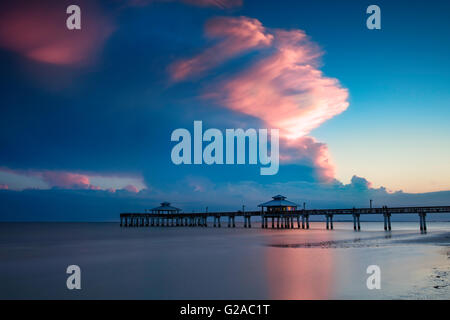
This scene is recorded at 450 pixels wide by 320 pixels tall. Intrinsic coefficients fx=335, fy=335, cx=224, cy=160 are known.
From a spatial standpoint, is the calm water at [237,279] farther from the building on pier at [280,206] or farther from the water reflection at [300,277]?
the building on pier at [280,206]

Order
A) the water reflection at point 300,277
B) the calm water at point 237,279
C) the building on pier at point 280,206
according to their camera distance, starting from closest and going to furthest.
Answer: the calm water at point 237,279, the water reflection at point 300,277, the building on pier at point 280,206

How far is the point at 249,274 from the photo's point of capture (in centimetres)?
1714

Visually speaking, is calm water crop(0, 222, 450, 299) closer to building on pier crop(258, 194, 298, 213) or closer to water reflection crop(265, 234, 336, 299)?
water reflection crop(265, 234, 336, 299)

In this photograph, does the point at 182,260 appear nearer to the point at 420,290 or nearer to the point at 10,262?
the point at 10,262

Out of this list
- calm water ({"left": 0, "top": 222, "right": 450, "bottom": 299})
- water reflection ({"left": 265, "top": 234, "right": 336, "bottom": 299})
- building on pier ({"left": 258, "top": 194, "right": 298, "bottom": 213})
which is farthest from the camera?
building on pier ({"left": 258, "top": 194, "right": 298, "bottom": 213})

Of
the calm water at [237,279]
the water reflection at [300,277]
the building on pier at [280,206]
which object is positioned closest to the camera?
the calm water at [237,279]

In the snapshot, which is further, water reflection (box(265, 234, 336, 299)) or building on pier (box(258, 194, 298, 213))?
building on pier (box(258, 194, 298, 213))

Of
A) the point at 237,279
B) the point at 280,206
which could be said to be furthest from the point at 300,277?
the point at 280,206

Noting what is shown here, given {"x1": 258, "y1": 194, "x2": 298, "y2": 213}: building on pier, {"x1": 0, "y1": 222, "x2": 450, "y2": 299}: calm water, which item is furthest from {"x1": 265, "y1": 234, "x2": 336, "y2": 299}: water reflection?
{"x1": 258, "y1": 194, "x2": 298, "y2": 213}: building on pier

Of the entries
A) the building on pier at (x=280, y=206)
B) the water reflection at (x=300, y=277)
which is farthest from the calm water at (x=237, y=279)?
the building on pier at (x=280, y=206)

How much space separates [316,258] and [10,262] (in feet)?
67.9

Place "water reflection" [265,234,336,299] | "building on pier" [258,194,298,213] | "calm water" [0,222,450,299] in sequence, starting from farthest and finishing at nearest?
"building on pier" [258,194,298,213] < "water reflection" [265,234,336,299] < "calm water" [0,222,450,299]

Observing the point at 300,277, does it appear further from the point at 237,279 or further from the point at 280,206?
the point at 280,206
